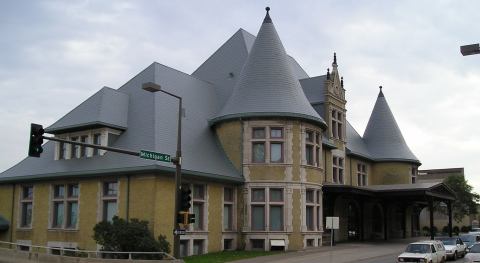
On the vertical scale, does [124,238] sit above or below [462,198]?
below

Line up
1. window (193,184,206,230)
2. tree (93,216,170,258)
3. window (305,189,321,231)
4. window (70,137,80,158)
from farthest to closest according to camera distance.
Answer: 1. window (305,189,321,231)
2. window (70,137,80,158)
3. window (193,184,206,230)
4. tree (93,216,170,258)

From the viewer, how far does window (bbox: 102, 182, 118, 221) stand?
31.5 meters

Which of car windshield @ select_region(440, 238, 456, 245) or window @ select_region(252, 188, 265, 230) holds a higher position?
window @ select_region(252, 188, 265, 230)

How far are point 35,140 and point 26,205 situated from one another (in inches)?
756

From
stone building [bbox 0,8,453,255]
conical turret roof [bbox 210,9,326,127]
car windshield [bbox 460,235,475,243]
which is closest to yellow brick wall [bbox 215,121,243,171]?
stone building [bbox 0,8,453,255]

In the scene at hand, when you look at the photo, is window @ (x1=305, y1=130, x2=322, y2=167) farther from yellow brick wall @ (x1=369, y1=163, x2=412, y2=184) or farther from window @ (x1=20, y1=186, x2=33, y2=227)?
yellow brick wall @ (x1=369, y1=163, x2=412, y2=184)

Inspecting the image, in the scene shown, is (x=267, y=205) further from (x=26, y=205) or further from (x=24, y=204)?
(x=24, y=204)

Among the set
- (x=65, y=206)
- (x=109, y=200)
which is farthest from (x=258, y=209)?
(x=65, y=206)

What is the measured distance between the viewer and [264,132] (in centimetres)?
3547

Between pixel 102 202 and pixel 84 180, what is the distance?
203cm

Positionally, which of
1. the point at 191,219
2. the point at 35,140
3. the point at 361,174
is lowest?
the point at 191,219

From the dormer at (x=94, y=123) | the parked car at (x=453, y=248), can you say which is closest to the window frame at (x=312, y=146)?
the parked car at (x=453, y=248)

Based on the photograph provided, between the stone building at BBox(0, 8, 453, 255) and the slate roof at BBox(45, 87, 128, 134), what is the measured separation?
85 millimetres

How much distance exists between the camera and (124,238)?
86.8 ft
